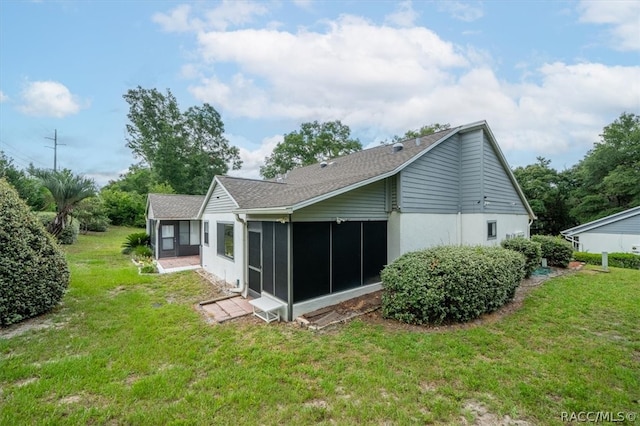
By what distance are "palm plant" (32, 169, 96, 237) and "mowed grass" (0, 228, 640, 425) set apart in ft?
43.9

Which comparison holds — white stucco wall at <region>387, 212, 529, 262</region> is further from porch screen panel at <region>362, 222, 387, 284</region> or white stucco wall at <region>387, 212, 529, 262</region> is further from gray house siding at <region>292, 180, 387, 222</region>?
gray house siding at <region>292, 180, 387, 222</region>

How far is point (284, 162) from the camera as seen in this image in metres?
30.3

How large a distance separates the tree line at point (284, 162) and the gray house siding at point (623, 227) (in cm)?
979

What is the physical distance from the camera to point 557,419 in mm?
3016

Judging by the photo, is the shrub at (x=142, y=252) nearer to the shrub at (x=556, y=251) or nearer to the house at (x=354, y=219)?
the house at (x=354, y=219)

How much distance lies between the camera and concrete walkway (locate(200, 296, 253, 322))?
6.35m

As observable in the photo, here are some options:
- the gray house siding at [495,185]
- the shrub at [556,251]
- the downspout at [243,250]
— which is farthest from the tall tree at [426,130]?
the downspout at [243,250]

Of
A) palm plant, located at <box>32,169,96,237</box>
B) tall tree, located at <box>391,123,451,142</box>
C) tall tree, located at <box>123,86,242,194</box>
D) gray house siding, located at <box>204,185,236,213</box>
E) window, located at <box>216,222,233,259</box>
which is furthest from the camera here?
tall tree, located at <box>123,86,242,194</box>

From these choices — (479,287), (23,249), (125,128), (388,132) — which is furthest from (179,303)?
(125,128)

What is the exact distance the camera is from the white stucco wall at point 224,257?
26.8 ft

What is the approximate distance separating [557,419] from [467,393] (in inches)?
34.6

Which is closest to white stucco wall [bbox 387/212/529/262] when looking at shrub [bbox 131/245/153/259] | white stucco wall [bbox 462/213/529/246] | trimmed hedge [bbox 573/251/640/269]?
white stucco wall [bbox 462/213/529/246]

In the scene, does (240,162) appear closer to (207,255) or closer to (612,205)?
(207,255)

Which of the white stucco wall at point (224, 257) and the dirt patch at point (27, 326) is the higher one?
the white stucco wall at point (224, 257)
